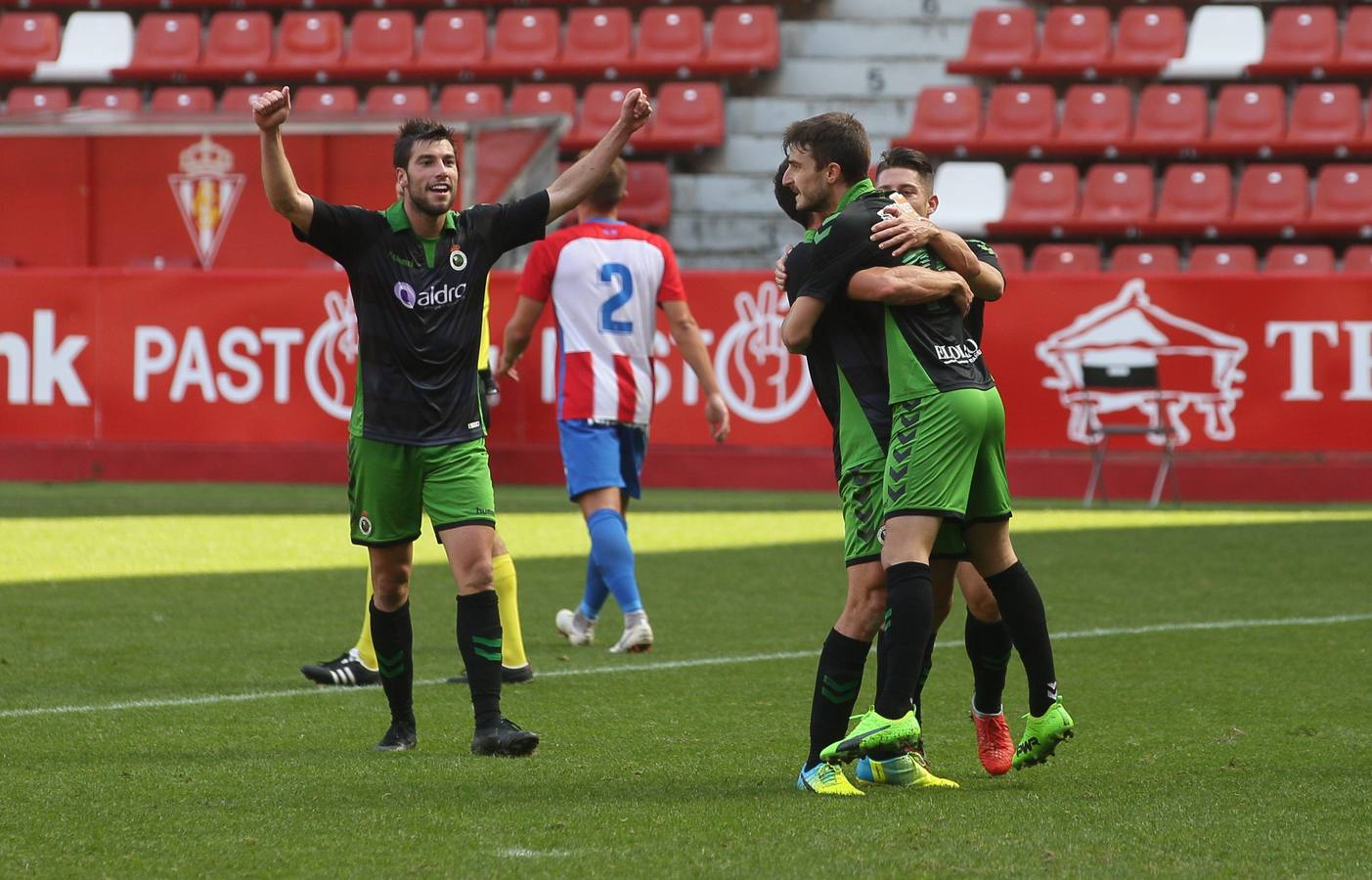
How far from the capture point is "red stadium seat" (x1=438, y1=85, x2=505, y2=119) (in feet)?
71.5

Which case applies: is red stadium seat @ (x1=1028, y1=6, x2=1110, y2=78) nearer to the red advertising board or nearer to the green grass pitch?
the red advertising board

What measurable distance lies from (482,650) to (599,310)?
2.93 m

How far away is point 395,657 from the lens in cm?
581

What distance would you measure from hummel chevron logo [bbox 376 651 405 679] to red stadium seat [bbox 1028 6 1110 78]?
1678 centimetres

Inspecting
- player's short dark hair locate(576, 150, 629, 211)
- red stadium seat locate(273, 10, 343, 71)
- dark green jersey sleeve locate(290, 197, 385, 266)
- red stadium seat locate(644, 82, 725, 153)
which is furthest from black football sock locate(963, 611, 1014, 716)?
red stadium seat locate(273, 10, 343, 71)

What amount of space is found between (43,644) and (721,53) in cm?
1537

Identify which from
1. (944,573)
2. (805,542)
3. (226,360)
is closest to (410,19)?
(226,360)

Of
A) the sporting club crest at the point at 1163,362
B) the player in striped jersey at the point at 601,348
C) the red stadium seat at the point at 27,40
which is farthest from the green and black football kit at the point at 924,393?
the red stadium seat at the point at 27,40

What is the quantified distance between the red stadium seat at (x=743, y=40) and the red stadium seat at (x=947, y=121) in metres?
1.96

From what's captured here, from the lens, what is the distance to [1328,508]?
14586 mm

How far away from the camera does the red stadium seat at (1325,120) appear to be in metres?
20.3

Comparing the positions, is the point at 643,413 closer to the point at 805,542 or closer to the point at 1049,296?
the point at 805,542

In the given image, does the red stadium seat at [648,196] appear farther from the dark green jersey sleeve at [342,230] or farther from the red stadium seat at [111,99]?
the dark green jersey sleeve at [342,230]

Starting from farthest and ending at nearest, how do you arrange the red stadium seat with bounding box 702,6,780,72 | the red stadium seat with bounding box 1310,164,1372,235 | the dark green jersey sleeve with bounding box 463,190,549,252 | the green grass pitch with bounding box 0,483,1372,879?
the red stadium seat with bounding box 702,6,780,72
the red stadium seat with bounding box 1310,164,1372,235
the dark green jersey sleeve with bounding box 463,190,549,252
the green grass pitch with bounding box 0,483,1372,879
